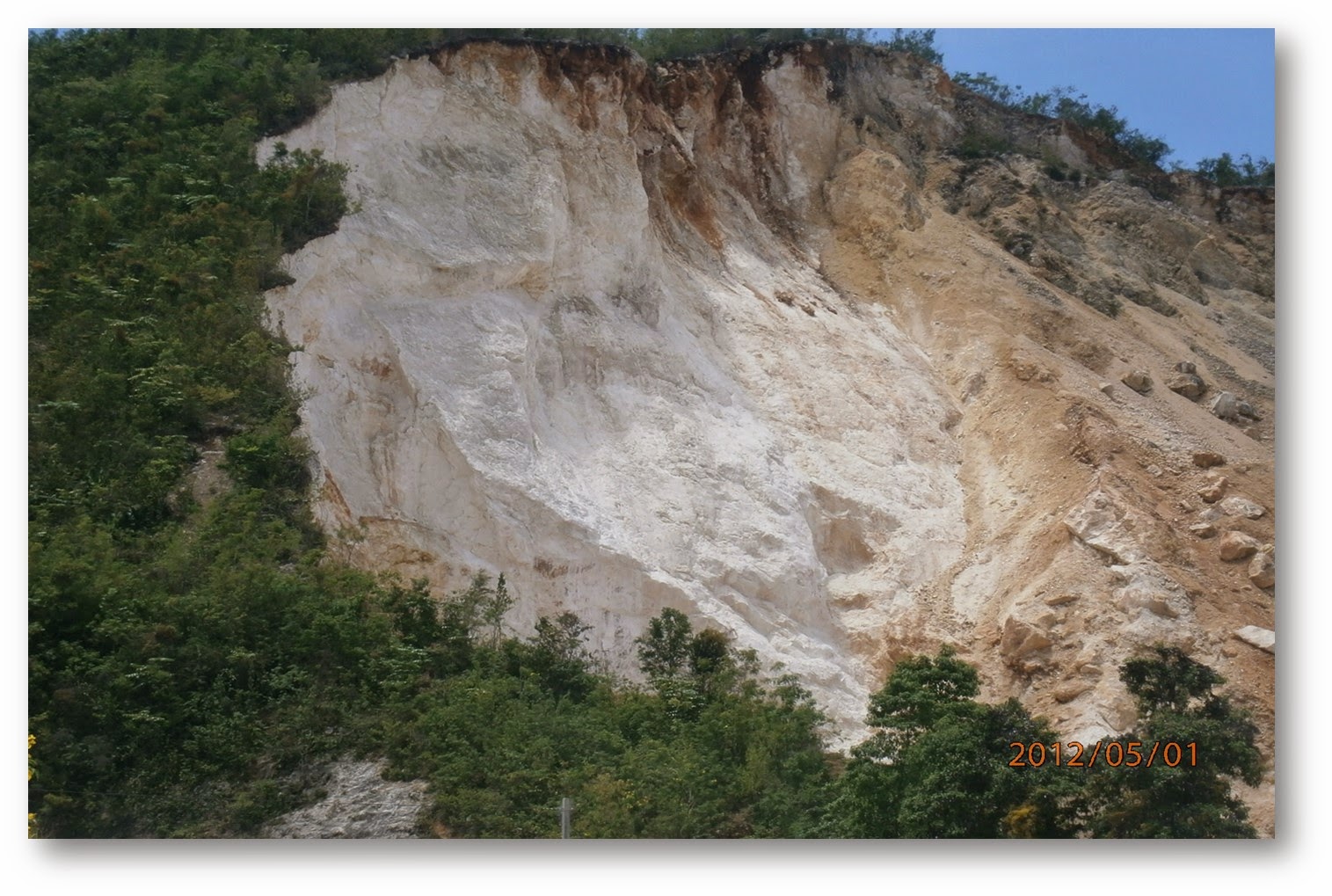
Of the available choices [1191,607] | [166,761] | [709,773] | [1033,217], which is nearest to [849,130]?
[1033,217]

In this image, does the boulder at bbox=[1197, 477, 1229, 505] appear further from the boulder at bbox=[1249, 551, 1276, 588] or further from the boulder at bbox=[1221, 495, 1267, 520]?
the boulder at bbox=[1249, 551, 1276, 588]

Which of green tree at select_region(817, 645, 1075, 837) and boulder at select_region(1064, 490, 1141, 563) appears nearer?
green tree at select_region(817, 645, 1075, 837)

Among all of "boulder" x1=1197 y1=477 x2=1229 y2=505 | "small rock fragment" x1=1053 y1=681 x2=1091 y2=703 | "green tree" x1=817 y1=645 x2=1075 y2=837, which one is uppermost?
"boulder" x1=1197 y1=477 x2=1229 y2=505

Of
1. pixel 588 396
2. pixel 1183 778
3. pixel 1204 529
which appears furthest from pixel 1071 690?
pixel 588 396

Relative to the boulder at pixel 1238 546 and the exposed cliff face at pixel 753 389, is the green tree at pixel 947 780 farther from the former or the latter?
the boulder at pixel 1238 546

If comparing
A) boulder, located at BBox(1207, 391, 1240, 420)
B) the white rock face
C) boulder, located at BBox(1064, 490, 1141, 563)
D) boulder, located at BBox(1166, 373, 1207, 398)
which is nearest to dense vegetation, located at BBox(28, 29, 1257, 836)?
the white rock face

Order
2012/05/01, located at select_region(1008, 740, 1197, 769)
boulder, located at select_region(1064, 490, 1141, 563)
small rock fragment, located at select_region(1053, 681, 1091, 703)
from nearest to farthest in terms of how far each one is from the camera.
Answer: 2012/05/01, located at select_region(1008, 740, 1197, 769) < small rock fragment, located at select_region(1053, 681, 1091, 703) < boulder, located at select_region(1064, 490, 1141, 563)
